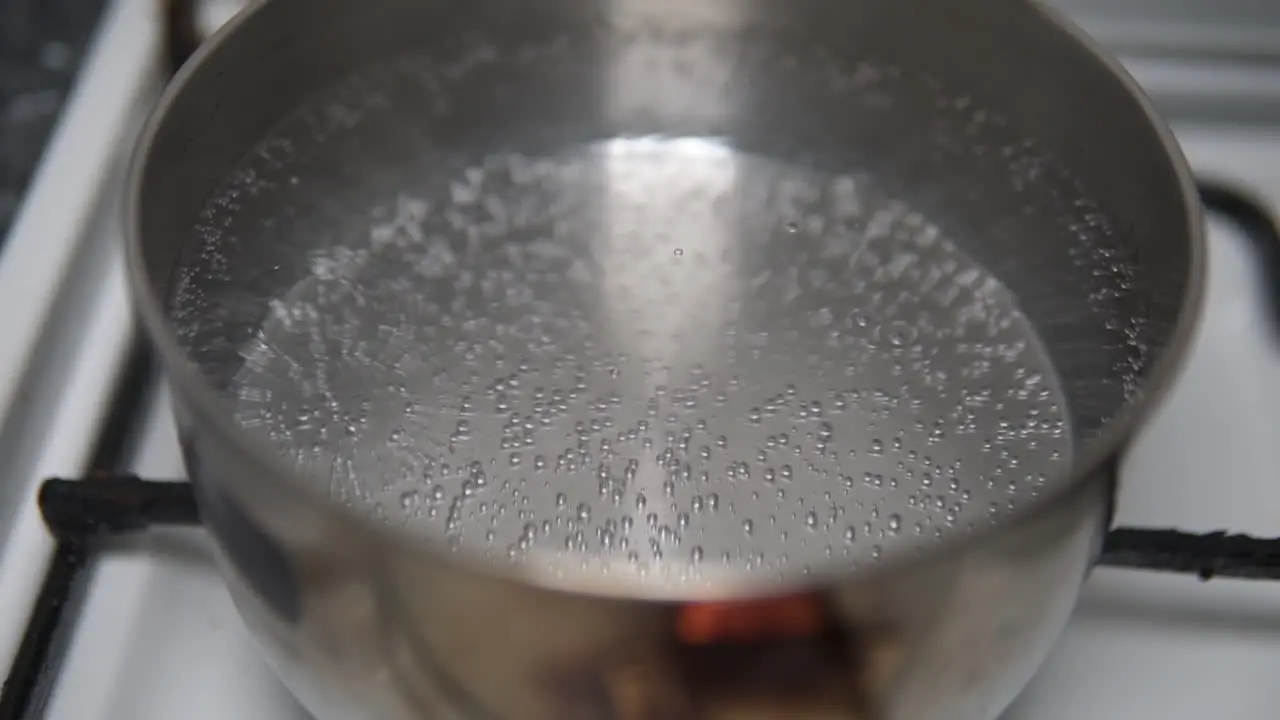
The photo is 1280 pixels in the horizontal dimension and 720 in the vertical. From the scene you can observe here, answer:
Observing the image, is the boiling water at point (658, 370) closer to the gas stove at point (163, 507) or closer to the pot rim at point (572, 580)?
the gas stove at point (163, 507)

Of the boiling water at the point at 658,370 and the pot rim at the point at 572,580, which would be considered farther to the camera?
the boiling water at the point at 658,370

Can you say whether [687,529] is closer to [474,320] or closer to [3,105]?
[474,320]

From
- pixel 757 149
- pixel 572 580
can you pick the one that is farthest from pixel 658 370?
pixel 572 580

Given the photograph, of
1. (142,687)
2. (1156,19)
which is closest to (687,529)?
(142,687)

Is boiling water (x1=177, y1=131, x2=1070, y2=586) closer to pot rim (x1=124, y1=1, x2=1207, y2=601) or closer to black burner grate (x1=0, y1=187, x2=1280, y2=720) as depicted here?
black burner grate (x1=0, y1=187, x2=1280, y2=720)

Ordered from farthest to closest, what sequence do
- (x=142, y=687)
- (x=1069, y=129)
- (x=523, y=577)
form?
1. (x=1069, y=129)
2. (x=142, y=687)
3. (x=523, y=577)

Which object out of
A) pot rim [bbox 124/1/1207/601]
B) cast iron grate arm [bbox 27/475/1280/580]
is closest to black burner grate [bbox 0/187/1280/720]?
cast iron grate arm [bbox 27/475/1280/580]

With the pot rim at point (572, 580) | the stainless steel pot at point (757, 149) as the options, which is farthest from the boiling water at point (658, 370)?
the pot rim at point (572, 580)
